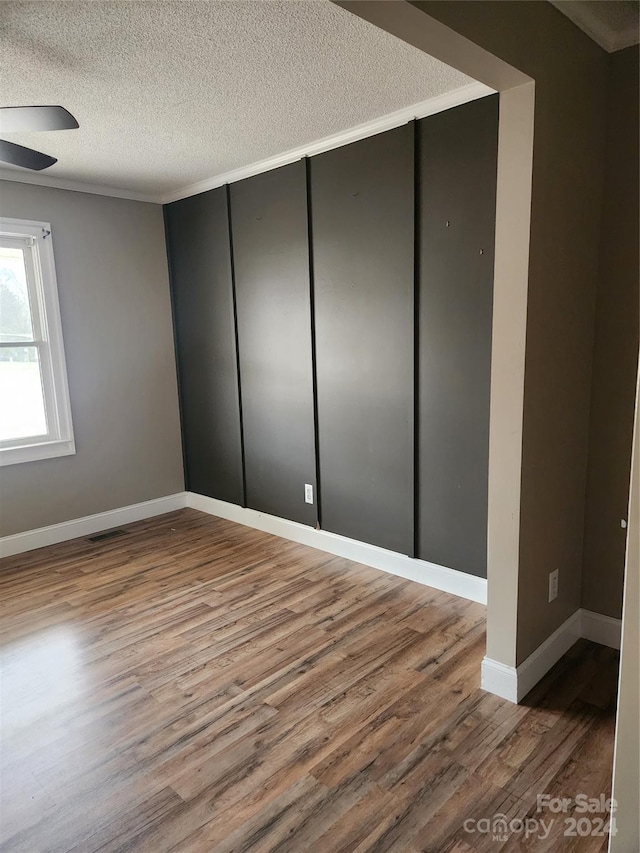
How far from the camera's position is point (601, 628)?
2465 mm

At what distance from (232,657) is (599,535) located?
172 cm

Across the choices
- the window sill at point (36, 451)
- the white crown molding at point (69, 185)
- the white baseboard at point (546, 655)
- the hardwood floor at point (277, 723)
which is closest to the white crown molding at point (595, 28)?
the white baseboard at point (546, 655)

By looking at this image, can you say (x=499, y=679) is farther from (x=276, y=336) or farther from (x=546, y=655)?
(x=276, y=336)

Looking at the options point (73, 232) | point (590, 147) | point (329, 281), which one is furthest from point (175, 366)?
point (590, 147)

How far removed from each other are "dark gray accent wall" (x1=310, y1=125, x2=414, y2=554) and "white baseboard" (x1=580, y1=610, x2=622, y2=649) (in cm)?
97

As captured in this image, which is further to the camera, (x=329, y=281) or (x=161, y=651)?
(x=329, y=281)

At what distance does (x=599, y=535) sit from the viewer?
96.7 inches

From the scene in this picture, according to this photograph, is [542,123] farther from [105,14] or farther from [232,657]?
[232,657]

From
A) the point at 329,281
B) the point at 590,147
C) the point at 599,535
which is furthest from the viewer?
the point at 329,281

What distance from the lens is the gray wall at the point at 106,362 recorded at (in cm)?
390

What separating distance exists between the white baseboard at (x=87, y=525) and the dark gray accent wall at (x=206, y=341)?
260 millimetres

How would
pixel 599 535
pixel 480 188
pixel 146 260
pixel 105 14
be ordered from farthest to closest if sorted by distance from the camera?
pixel 146 260 → pixel 480 188 → pixel 599 535 → pixel 105 14

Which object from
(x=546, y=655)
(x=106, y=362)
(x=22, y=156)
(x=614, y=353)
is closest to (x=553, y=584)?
(x=546, y=655)

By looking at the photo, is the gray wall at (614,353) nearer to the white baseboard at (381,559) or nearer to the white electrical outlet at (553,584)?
the white baseboard at (381,559)
